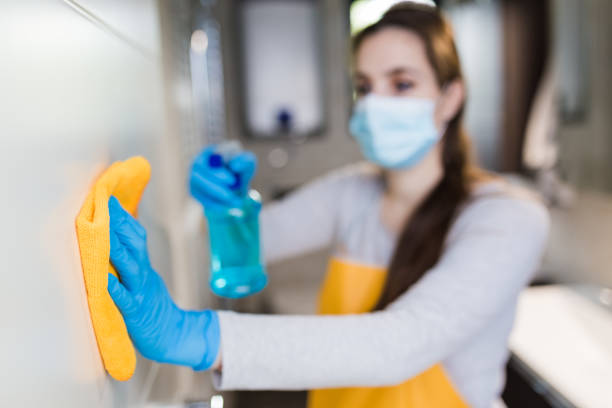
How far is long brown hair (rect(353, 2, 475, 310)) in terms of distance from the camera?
3.32ft

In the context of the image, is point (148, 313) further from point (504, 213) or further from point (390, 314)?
point (504, 213)

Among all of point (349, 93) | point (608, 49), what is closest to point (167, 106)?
point (608, 49)

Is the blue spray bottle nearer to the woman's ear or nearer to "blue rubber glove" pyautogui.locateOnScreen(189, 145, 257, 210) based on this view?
"blue rubber glove" pyautogui.locateOnScreen(189, 145, 257, 210)

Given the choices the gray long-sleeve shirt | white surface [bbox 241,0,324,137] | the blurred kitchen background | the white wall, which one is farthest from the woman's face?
white surface [bbox 241,0,324,137]

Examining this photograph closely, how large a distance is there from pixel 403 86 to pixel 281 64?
1.77m

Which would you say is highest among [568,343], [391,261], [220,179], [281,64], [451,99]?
[281,64]

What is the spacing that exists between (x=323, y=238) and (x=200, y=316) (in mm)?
744

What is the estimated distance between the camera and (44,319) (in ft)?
1.18

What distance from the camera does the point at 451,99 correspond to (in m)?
1.15

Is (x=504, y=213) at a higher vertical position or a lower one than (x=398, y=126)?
lower

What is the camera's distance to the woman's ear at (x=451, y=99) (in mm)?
1132

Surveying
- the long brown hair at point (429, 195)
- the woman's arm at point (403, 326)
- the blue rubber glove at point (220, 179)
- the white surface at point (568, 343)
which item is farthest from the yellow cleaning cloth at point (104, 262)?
the white surface at point (568, 343)

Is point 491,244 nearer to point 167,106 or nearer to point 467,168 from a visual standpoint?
point 467,168

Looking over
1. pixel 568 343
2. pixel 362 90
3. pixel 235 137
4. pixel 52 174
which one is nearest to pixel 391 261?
pixel 362 90
